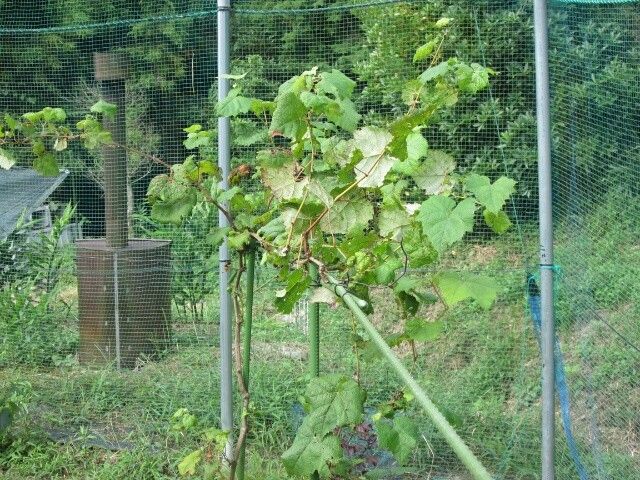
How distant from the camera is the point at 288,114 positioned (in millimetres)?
2129

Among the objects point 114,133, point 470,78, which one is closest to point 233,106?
point 470,78

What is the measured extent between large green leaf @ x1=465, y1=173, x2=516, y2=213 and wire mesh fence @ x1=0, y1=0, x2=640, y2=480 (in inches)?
76.8

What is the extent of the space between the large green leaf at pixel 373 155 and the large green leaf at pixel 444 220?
125mm

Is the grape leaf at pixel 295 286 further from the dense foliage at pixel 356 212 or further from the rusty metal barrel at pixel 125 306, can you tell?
the rusty metal barrel at pixel 125 306

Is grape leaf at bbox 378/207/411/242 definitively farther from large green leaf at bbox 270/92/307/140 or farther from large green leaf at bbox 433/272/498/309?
large green leaf at bbox 270/92/307/140

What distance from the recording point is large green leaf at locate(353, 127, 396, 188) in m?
2.10

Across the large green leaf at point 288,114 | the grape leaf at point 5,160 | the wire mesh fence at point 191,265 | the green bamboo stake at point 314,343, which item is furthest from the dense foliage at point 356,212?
the wire mesh fence at point 191,265

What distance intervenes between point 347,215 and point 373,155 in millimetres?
203

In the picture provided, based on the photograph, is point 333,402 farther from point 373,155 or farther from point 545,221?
point 545,221

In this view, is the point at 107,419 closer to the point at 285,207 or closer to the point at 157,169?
the point at 157,169

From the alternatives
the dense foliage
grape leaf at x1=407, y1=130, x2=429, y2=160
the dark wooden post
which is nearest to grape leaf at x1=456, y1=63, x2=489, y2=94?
the dense foliage

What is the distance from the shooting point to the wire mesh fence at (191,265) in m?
4.68

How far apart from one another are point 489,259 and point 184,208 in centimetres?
263

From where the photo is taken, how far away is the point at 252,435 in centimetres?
473
